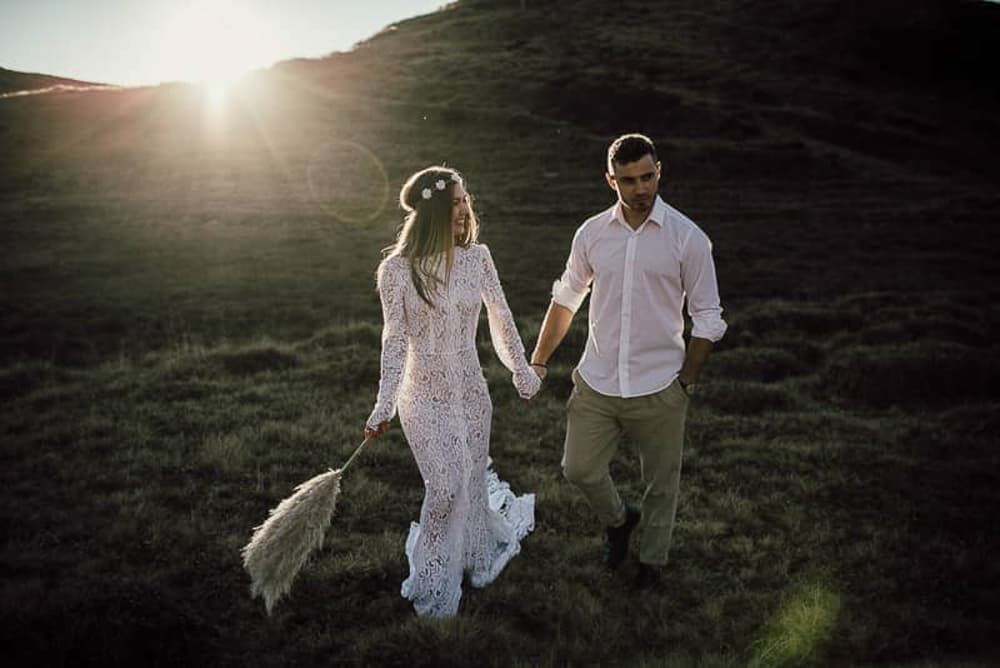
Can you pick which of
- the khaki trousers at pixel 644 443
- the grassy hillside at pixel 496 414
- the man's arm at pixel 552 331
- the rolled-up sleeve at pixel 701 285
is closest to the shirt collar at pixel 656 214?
the rolled-up sleeve at pixel 701 285

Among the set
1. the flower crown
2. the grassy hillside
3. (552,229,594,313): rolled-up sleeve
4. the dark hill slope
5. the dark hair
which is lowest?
the grassy hillside

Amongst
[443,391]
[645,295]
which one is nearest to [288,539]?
[443,391]

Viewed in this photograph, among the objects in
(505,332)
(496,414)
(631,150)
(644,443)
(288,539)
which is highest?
(631,150)

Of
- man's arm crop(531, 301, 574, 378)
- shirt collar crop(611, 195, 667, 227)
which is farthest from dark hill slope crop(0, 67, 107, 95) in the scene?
shirt collar crop(611, 195, 667, 227)

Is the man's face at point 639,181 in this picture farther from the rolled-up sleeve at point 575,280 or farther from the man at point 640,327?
the rolled-up sleeve at point 575,280

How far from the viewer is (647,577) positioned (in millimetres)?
6129

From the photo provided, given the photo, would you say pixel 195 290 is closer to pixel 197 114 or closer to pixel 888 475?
pixel 888 475

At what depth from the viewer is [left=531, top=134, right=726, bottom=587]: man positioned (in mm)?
5348

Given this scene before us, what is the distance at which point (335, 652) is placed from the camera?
17.8 ft

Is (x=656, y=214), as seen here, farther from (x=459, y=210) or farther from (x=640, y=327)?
(x=459, y=210)

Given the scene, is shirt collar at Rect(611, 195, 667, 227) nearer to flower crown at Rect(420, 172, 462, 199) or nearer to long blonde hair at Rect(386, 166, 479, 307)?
long blonde hair at Rect(386, 166, 479, 307)

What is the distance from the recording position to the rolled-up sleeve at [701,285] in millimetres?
5336

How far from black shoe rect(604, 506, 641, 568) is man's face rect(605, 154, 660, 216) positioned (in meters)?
2.48

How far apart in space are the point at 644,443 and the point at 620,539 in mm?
1057
